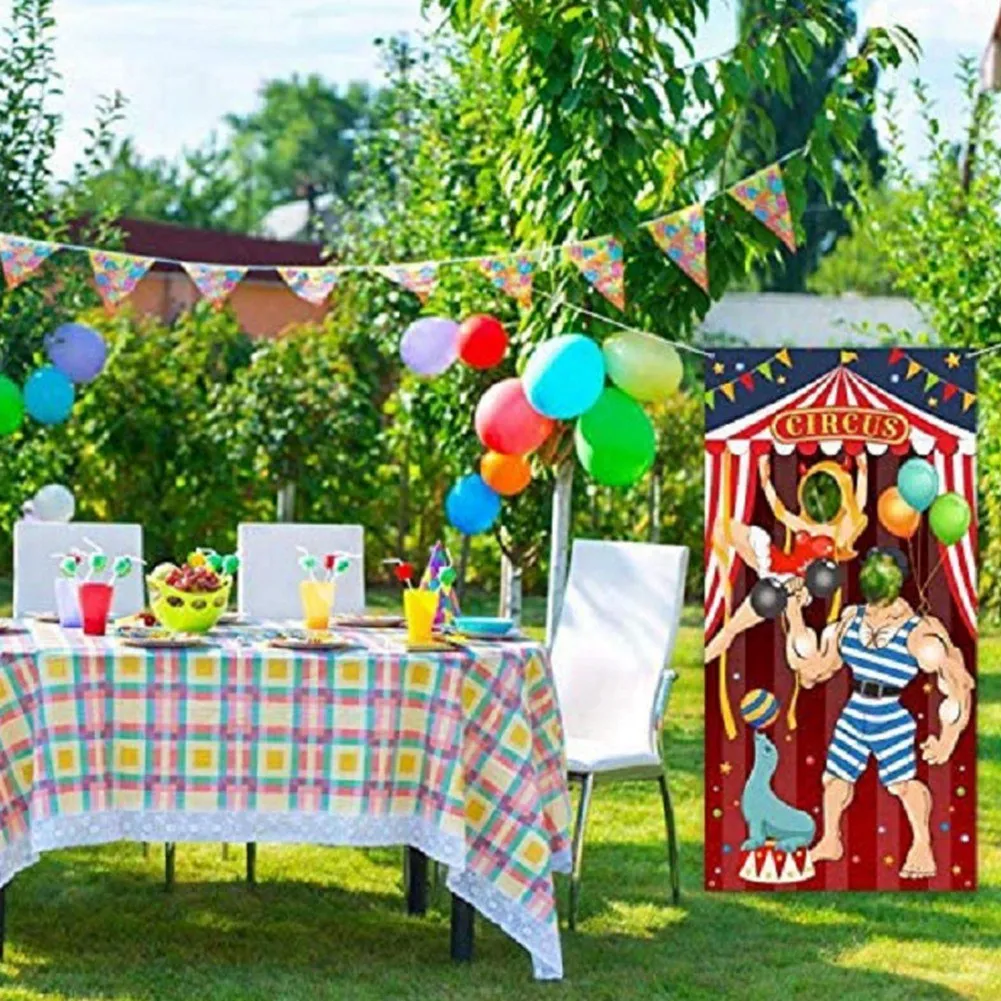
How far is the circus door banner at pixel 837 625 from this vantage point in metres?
5.49

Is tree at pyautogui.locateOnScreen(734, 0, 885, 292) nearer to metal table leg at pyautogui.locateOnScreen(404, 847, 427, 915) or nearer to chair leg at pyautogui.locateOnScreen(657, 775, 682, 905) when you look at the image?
chair leg at pyautogui.locateOnScreen(657, 775, 682, 905)

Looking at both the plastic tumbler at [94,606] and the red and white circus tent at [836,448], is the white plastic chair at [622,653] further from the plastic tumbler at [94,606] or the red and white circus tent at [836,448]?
the plastic tumbler at [94,606]

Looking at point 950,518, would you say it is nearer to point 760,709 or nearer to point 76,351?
point 760,709

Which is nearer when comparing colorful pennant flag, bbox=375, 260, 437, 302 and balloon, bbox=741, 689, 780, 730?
balloon, bbox=741, 689, 780, 730

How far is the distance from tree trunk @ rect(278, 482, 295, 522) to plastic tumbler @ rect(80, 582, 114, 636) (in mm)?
7291

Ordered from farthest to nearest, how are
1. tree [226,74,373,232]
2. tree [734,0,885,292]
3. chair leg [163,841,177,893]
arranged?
tree [226,74,373,232] < tree [734,0,885,292] < chair leg [163,841,177,893]

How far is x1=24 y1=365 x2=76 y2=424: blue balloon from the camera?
23.4 ft

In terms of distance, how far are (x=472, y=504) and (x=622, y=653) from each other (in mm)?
Result: 937

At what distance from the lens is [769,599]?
5512 mm

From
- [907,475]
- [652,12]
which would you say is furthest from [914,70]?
[907,475]

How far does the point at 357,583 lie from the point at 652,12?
2009 millimetres

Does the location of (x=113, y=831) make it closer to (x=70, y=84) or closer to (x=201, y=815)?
(x=201, y=815)

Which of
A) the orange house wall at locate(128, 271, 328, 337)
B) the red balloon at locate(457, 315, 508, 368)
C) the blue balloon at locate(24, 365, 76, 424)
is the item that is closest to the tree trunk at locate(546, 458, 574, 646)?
the red balloon at locate(457, 315, 508, 368)

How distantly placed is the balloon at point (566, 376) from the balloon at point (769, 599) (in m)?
0.68
